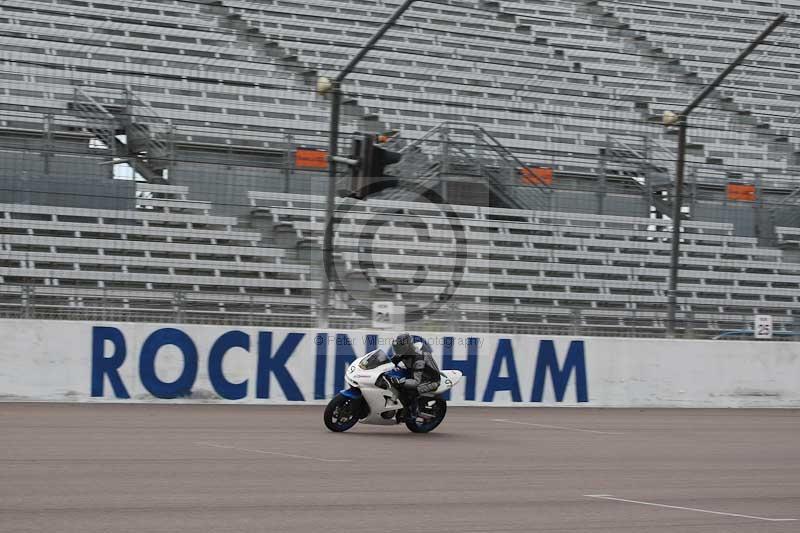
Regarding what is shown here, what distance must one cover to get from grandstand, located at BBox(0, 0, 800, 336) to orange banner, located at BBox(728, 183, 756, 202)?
64 millimetres

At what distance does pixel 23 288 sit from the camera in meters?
15.3

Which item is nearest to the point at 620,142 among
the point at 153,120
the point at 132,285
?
the point at 153,120

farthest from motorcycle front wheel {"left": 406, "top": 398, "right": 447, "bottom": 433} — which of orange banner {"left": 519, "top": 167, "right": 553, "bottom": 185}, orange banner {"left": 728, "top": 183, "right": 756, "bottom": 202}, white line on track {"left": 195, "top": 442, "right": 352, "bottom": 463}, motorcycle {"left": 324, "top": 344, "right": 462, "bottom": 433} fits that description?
orange banner {"left": 728, "top": 183, "right": 756, "bottom": 202}

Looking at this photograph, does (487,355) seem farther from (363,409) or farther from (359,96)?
(359,96)

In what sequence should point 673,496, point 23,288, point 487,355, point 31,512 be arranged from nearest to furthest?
point 31,512, point 673,496, point 23,288, point 487,355

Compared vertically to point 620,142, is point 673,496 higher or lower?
lower

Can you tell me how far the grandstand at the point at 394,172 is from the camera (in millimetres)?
17016

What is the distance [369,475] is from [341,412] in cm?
371

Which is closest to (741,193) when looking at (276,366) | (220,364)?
(276,366)

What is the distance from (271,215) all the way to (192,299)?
277 centimetres

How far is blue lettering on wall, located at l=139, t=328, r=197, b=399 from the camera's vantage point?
15828 mm

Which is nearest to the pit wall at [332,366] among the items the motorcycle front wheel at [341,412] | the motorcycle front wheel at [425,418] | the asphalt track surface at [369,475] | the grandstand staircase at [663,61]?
the asphalt track surface at [369,475]

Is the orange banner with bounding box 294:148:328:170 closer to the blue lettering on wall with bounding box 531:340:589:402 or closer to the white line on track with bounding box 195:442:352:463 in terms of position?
the blue lettering on wall with bounding box 531:340:589:402

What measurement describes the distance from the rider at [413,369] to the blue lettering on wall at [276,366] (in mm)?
3813
